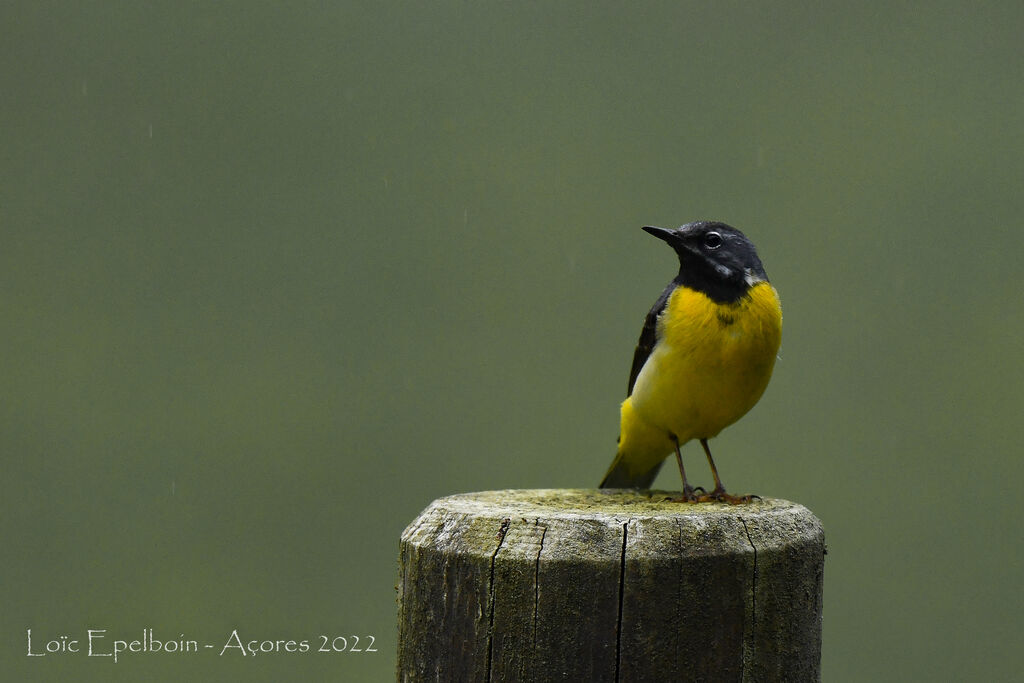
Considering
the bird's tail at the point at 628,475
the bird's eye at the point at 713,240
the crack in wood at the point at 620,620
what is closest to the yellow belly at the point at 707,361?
the bird's eye at the point at 713,240

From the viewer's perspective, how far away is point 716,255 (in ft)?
13.9

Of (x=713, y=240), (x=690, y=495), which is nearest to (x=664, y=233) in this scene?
(x=713, y=240)

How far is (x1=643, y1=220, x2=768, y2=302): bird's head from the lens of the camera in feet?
13.8

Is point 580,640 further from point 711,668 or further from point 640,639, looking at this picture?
point 711,668

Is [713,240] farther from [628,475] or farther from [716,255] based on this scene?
[628,475]

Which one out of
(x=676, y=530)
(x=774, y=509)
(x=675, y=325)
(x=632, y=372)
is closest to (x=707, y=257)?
(x=675, y=325)

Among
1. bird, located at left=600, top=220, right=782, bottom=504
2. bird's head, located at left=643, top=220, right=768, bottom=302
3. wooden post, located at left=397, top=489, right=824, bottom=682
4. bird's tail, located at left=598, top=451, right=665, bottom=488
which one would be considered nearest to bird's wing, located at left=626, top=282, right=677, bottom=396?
bird, located at left=600, top=220, right=782, bottom=504

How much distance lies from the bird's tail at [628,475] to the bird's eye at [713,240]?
3.54ft

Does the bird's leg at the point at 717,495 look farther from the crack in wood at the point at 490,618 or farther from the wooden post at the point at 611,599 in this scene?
the crack in wood at the point at 490,618

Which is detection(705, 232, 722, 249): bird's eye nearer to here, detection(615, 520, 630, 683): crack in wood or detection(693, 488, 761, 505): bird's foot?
Answer: detection(693, 488, 761, 505): bird's foot

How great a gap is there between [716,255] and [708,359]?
1.55ft

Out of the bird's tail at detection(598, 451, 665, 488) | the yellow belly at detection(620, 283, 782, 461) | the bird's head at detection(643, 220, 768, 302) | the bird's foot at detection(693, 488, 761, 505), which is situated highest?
the bird's head at detection(643, 220, 768, 302)

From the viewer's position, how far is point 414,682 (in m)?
2.73

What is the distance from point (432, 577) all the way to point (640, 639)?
1.97 feet
